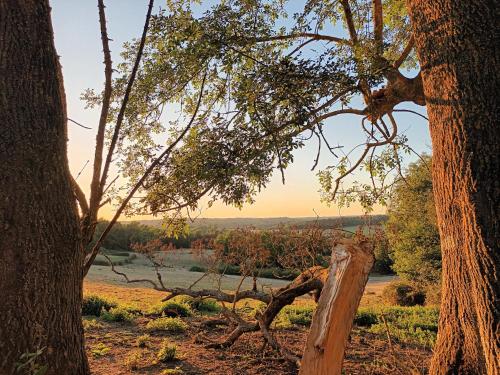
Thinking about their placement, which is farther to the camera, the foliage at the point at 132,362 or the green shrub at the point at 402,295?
the green shrub at the point at 402,295

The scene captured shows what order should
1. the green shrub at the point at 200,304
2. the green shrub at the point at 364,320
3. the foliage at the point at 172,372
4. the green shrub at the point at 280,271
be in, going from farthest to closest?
the green shrub at the point at 200,304 < the green shrub at the point at 364,320 < the green shrub at the point at 280,271 < the foliage at the point at 172,372

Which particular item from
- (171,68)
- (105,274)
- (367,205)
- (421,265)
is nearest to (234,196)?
(171,68)

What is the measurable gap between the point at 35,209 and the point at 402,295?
21639mm

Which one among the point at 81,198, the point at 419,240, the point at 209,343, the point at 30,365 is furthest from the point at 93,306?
the point at 419,240

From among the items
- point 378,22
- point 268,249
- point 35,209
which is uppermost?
point 378,22

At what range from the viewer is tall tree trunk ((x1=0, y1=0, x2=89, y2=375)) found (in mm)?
2705

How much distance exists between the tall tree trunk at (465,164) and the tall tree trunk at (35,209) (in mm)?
2807

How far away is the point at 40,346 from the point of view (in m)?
2.74

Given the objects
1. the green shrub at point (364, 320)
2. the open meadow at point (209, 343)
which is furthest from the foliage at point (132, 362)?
the green shrub at point (364, 320)

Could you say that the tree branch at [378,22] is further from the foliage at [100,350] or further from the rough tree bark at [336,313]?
the foliage at [100,350]

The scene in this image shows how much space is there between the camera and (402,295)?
854 inches

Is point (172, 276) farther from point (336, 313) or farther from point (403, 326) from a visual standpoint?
point (336, 313)

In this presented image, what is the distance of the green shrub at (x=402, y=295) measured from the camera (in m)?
21.2

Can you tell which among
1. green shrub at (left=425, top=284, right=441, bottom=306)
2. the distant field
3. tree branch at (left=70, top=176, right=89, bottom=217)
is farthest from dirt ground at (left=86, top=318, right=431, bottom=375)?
green shrub at (left=425, top=284, right=441, bottom=306)
